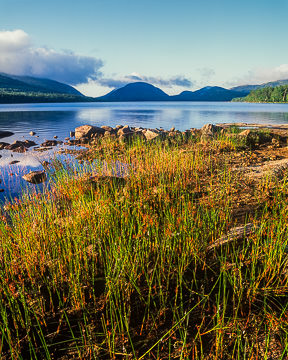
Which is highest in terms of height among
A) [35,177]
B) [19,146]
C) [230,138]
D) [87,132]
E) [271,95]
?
[271,95]

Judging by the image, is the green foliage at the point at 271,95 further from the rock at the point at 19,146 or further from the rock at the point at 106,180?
the rock at the point at 106,180

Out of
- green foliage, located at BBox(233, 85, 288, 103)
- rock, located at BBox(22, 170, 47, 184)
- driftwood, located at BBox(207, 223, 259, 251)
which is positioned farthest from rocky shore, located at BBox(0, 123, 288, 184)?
green foliage, located at BBox(233, 85, 288, 103)

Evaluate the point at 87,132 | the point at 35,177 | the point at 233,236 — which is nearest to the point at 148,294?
the point at 233,236

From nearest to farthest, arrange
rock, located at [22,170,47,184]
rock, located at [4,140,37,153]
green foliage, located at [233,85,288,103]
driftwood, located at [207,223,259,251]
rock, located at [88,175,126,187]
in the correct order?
driftwood, located at [207,223,259,251]
rock, located at [88,175,126,187]
rock, located at [22,170,47,184]
rock, located at [4,140,37,153]
green foliage, located at [233,85,288,103]

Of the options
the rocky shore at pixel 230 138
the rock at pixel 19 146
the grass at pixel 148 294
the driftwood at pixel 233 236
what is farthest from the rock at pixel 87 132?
the driftwood at pixel 233 236

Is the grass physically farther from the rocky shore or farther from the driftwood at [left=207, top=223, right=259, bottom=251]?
the rocky shore

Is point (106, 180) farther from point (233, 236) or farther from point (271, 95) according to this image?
point (271, 95)

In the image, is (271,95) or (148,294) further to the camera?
(271,95)

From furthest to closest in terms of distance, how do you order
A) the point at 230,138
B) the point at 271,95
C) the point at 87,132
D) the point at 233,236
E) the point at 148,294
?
the point at 271,95
the point at 87,132
the point at 230,138
the point at 233,236
the point at 148,294

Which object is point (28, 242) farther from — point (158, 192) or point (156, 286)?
point (158, 192)

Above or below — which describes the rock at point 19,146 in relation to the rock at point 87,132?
below

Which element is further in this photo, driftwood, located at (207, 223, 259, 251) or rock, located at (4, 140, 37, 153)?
rock, located at (4, 140, 37, 153)

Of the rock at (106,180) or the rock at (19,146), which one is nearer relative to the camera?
the rock at (106,180)

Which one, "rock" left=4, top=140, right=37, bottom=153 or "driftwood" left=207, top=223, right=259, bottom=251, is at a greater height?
"rock" left=4, top=140, right=37, bottom=153
